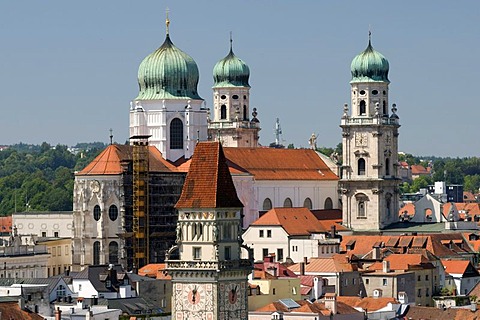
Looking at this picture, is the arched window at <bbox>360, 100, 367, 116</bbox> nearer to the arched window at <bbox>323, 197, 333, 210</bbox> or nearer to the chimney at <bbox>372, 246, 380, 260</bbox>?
the arched window at <bbox>323, 197, 333, 210</bbox>

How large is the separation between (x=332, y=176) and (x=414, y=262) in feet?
120

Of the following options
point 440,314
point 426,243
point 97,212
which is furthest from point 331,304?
point 426,243

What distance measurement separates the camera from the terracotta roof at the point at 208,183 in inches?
3056

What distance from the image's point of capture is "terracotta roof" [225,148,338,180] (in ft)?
526

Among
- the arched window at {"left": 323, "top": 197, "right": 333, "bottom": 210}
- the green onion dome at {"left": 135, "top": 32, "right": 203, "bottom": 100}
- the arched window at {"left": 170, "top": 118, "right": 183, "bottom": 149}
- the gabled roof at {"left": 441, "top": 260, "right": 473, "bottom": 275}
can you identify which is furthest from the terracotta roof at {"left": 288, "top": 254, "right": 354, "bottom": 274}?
the arched window at {"left": 323, "top": 197, "right": 333, "bottom": 210}

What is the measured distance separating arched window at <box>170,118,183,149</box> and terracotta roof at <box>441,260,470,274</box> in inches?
830

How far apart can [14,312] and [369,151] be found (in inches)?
3169

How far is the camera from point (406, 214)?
595 feet

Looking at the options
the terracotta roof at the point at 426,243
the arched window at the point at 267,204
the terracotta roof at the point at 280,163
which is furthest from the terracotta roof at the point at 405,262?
the arched window at the point at 267,204

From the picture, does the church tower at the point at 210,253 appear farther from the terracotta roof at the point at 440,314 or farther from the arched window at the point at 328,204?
the arched window at the point at 328,204

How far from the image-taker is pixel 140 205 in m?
140

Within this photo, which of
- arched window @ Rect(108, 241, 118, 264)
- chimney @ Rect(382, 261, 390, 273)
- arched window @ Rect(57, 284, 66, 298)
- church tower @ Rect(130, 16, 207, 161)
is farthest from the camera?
church tower @ Rect(130, 16, 207, 161)

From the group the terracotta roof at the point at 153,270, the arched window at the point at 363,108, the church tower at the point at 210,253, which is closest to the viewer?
the church tower at the point at 210,253

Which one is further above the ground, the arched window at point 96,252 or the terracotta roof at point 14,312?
the arched window at point 96,252
